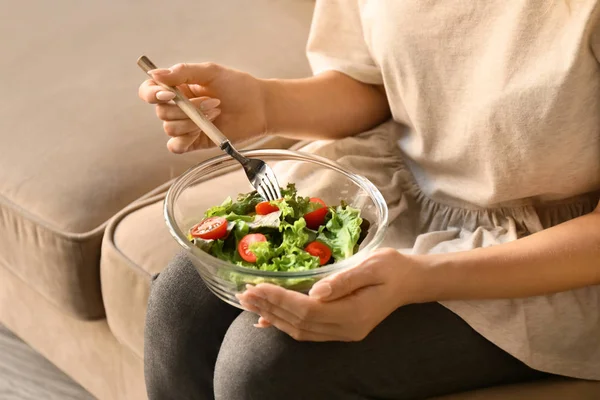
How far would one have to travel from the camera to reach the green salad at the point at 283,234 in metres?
0.73

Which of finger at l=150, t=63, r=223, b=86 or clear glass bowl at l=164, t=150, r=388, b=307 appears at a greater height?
finger at l=150, t=63, r=223, b=86

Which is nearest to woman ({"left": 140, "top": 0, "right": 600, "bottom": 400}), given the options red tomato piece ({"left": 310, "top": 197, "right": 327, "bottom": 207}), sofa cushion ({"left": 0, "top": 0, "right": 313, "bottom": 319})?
red tomato piece ({"left": 310, "top": 197, "right": 327, "bottom": 207})

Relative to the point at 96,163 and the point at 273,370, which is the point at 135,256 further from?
the point at 273,370

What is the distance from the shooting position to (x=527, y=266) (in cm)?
79

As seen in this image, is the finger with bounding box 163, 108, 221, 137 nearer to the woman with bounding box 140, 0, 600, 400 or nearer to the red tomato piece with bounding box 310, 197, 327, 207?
the woman with bounding box 140, 0, 600, 400

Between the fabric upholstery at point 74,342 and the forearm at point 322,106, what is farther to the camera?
the fabric upholstery at point 74,342

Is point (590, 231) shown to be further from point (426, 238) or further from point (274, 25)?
point (274, 25)

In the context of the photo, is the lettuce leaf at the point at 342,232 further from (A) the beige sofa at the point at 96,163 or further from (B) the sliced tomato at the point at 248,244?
(A) the beige sofa at the point at 96,163

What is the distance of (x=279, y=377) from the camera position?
0.77 m

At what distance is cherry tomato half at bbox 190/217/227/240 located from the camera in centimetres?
76

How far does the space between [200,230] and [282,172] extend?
0.20 meters

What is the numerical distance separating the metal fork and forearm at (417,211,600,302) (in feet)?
0.62

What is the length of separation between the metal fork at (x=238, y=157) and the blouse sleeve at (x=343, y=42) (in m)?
0.23

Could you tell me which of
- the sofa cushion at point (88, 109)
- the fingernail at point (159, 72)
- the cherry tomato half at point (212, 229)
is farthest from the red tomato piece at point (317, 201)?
the sofa cushion at point (88, 109)
